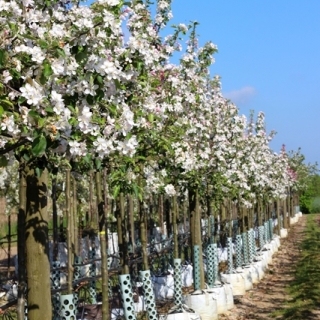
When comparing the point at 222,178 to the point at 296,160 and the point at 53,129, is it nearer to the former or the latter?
the point at 53,129

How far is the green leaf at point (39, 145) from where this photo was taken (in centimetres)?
346

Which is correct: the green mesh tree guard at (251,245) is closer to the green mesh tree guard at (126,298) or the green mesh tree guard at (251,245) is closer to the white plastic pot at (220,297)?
the white plastic pot at (220,297)

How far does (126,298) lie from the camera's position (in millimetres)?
A: 8250

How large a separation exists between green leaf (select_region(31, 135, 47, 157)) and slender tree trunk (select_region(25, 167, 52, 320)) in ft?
7.64

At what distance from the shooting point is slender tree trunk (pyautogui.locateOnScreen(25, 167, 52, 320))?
19.4ft

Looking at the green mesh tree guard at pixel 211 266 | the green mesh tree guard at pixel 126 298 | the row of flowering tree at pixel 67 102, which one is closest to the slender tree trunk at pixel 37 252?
the row of flowering tree at pixel 67 102

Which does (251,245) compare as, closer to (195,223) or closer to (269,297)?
(269,297)

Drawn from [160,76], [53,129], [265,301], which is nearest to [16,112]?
[53,129]

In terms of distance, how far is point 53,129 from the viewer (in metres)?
3.59

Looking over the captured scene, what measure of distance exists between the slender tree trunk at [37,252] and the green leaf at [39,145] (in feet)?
7.64

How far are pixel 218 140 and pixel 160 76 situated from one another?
612 cm

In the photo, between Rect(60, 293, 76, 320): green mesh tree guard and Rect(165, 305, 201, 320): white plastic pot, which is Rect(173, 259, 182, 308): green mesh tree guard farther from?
Rect(60, 293, 76, 320): green mesh tree guard

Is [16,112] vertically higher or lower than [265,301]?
higher

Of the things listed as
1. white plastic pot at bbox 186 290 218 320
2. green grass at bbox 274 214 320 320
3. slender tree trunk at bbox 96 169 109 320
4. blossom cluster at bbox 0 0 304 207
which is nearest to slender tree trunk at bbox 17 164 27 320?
blossom cluster at bbox 0 0 304 207
